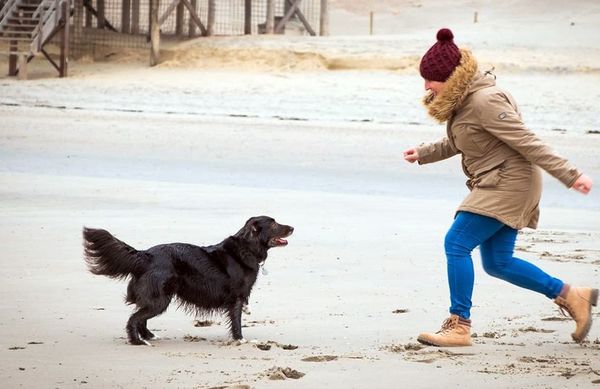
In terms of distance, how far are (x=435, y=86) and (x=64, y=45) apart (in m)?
23.9

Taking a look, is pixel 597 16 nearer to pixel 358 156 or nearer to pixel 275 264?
pixel 358 156

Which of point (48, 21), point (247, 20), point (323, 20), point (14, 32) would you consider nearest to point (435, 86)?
point (48, 21)

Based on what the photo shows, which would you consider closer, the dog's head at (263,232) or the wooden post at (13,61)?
the dog's head at (263,232)

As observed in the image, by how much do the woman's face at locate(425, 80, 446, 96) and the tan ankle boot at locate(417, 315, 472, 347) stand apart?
3.86ft

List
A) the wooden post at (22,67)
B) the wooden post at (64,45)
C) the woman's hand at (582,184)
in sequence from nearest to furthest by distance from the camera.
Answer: the woman's hand at (582,184)
the wooden post at (22,67)
the wooden post at (64,45)

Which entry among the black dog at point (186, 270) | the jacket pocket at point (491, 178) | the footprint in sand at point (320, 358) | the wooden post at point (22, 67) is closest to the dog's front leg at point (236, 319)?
the black dog at point (186, 270)

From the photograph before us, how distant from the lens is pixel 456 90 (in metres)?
6.38

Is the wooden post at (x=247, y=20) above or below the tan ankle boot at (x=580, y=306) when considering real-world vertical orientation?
below

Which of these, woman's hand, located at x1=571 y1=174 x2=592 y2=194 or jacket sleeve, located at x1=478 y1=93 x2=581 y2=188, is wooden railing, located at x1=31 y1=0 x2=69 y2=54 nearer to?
jacket sleeve, located at x1=478 y1=93 x2=581 y2=188

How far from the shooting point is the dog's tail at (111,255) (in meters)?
6.60

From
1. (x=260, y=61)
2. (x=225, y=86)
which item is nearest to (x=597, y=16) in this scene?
(x=260, y=61)

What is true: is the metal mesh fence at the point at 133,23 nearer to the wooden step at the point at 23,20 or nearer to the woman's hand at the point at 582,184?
the wooden step at the point at 23,20

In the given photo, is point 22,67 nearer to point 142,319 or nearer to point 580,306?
point 142,319

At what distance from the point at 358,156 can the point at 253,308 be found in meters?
10.4
